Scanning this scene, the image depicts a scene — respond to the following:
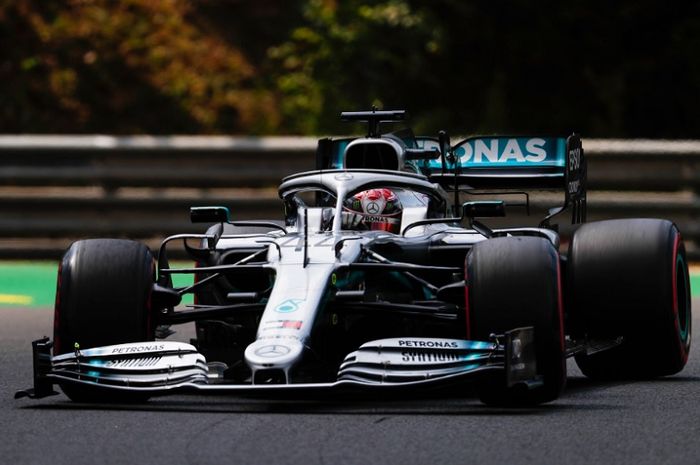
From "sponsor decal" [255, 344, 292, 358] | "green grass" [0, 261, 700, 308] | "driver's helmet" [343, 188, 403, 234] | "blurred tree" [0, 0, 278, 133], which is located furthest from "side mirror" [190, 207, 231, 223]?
"blurred tree" [0, 0, 278, 133]

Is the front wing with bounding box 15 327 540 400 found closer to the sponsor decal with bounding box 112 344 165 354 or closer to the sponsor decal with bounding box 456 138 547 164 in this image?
the sponsor decal with bounding box 112 344 165 354

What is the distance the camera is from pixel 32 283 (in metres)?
16.1

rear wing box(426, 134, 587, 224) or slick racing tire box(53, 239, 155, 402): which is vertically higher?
rear wing box(426, 134, 587, 224)

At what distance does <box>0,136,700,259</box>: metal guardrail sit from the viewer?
16875mm

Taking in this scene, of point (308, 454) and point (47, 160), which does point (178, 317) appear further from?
point (47, 160)

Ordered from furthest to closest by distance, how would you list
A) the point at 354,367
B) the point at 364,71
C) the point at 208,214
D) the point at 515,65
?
1. the point at 515,65
2. the point at 364,71
3. the point at 208,214
4. the point at 354,367

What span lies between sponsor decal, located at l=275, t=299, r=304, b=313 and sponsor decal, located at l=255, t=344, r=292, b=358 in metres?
0.33

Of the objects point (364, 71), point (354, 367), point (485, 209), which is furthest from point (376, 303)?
point (364, 71)

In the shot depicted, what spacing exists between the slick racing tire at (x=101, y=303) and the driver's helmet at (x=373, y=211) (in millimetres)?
1361

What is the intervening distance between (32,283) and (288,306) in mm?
8028

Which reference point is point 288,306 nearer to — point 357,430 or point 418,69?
point 357,430

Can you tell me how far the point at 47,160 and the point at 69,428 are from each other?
9.77 meters

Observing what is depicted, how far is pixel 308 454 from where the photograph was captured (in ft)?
23.2

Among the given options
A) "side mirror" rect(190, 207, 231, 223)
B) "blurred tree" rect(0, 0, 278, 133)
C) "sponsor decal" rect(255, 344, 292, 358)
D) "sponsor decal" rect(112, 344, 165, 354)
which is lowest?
"sponsor decal" rect(255, 344, 292, 358)
